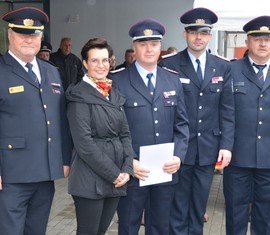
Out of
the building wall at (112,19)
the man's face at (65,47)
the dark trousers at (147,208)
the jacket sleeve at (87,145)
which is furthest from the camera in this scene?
the building wall at (112,19)

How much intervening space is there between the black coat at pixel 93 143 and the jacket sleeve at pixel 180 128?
0.54 meters

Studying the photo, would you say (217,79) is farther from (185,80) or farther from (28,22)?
(28,22)

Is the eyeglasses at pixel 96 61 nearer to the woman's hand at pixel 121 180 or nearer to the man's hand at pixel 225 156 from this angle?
the woman's hand at pixel 121 180

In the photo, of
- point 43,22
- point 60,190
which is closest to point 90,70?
point 43,22

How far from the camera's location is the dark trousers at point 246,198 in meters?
3.71

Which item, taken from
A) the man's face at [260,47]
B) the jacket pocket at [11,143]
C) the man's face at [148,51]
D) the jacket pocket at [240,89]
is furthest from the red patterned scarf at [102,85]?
the man's face at [260,47]

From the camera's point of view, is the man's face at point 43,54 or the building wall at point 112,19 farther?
→ the building wall at point 112,19

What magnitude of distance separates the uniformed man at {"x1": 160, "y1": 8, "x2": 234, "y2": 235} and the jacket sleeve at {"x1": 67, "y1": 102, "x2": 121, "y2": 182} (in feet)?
2.92

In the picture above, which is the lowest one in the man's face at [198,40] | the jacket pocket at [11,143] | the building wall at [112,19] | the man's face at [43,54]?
the jacket pocket at [11,143]

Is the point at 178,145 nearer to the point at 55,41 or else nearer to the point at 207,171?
the point at 207,171

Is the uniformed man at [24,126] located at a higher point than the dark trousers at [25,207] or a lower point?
higher

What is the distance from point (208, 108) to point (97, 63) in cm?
106

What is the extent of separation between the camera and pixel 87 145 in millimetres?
2881

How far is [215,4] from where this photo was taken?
5.32m
